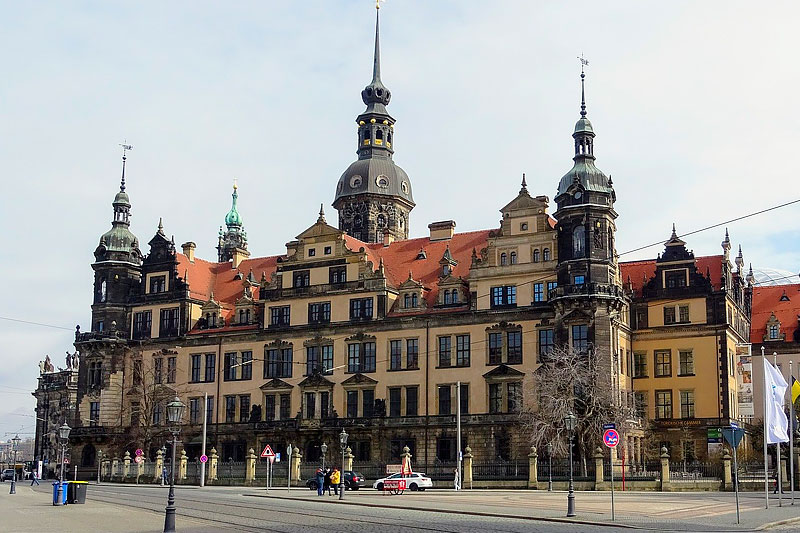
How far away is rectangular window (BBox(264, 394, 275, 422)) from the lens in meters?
85.4

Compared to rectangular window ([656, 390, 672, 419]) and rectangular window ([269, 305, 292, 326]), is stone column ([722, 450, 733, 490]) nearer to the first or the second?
rectangular window ([656, 390, 672, 419])

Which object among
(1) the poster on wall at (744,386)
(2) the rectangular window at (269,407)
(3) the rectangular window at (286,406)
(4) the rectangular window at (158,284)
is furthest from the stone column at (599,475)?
(4) the rectangular window at (158,284)

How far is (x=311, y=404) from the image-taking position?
8375cm

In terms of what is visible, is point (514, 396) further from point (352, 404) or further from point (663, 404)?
point (352, 404)

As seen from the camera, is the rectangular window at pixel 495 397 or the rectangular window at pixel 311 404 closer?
the rectangular window at pixel 495 397

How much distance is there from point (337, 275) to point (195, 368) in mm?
15679

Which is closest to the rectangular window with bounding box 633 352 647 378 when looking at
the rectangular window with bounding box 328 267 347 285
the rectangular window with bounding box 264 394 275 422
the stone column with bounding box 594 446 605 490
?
the stone column with bounding box 594 446 605 490

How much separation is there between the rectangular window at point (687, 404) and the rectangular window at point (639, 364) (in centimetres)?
327

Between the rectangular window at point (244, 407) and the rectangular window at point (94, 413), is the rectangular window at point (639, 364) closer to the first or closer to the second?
the rectangular window at point (244, 407)

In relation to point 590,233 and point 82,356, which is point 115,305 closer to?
point 82,356

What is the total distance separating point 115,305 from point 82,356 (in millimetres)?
5456

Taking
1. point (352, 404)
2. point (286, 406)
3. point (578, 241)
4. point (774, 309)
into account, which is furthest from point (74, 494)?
point (774, 309)

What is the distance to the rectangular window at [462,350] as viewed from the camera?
256 feet

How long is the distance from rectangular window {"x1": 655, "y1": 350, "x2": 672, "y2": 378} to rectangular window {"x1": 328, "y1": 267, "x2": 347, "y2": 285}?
79.3ft
